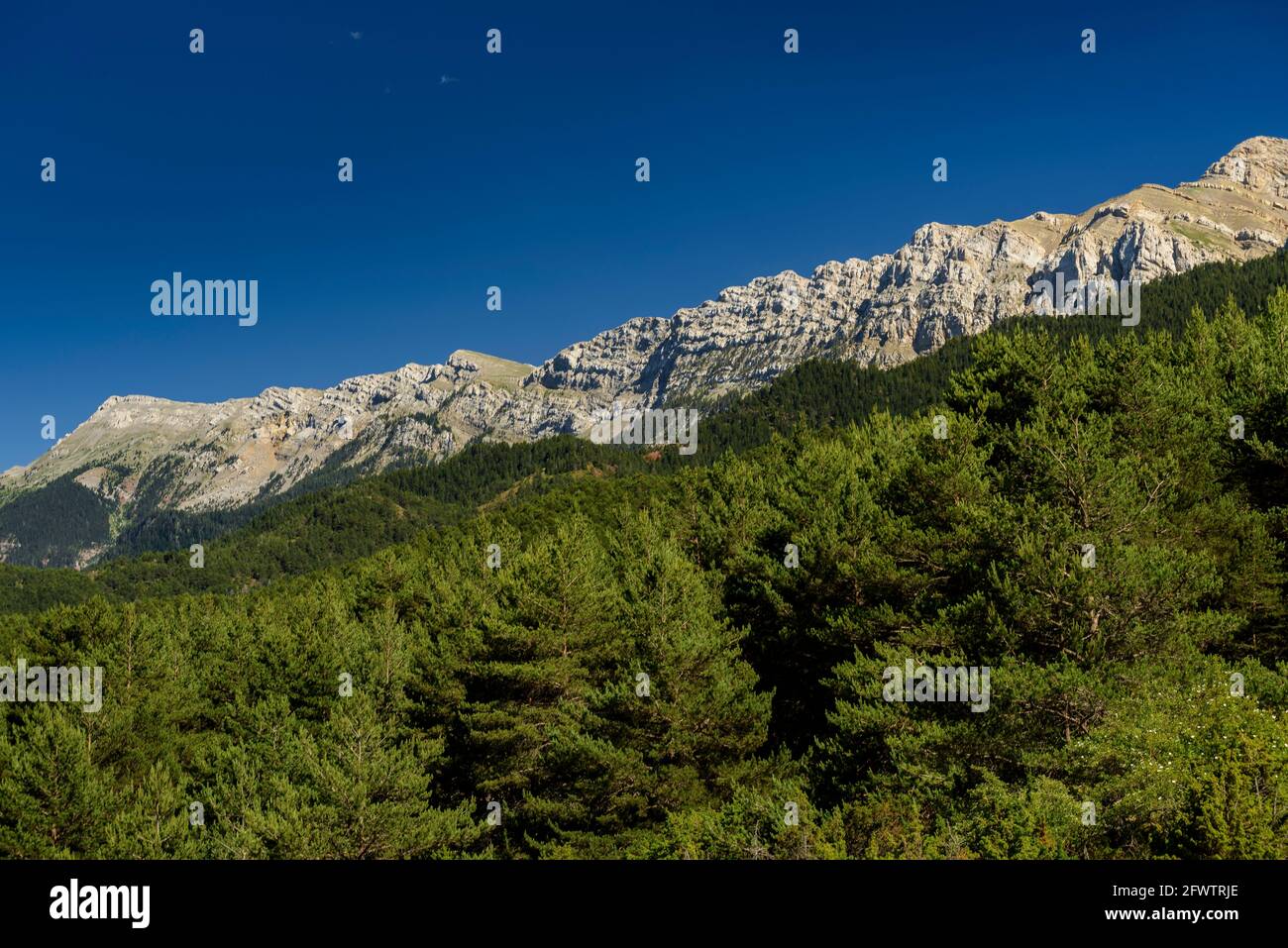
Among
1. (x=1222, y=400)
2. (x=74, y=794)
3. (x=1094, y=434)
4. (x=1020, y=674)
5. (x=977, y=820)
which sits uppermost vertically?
(x=1222, y=400)

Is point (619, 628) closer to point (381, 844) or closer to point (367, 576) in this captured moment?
point (381, 844)

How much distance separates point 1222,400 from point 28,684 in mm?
64808

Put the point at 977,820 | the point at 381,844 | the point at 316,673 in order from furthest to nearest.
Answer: the point at 316,673 < the point at 381,844 < the point at 977,820

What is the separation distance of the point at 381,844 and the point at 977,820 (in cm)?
1890

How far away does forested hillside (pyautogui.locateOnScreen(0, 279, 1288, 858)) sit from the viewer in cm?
1830

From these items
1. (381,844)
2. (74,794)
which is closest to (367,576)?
(74,794)

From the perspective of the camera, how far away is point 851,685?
26312mm

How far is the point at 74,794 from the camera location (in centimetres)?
3369

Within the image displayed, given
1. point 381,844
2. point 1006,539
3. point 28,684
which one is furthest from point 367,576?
point 1006,539

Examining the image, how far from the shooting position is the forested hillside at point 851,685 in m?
18.3

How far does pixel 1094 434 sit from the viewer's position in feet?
80.0
